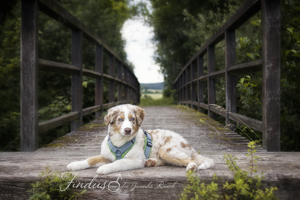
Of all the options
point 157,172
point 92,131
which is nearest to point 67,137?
point 92,131

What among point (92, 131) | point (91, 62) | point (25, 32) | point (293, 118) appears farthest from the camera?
point (91, 62)

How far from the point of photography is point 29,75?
7.89 feet

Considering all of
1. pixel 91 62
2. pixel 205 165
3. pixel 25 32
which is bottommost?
pixel 205 165

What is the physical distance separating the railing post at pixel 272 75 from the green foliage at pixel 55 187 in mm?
1677

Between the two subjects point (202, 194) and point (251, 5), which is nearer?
point (202, 194)

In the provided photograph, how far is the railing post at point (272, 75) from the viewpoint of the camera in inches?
91.7

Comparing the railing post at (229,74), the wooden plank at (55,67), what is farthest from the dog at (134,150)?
the railing post at (229,74)

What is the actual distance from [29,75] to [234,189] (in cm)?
197

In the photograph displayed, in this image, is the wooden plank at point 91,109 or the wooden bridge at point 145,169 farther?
the wooden plank at point 91,109

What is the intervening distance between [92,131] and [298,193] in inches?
106

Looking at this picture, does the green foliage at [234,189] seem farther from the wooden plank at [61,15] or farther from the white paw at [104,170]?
the wooden plank at [61,15]

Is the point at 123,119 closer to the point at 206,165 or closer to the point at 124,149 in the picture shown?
the point at 124,149

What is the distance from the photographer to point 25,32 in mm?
2391

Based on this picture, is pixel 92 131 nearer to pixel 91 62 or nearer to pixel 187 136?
pixel 187 136
